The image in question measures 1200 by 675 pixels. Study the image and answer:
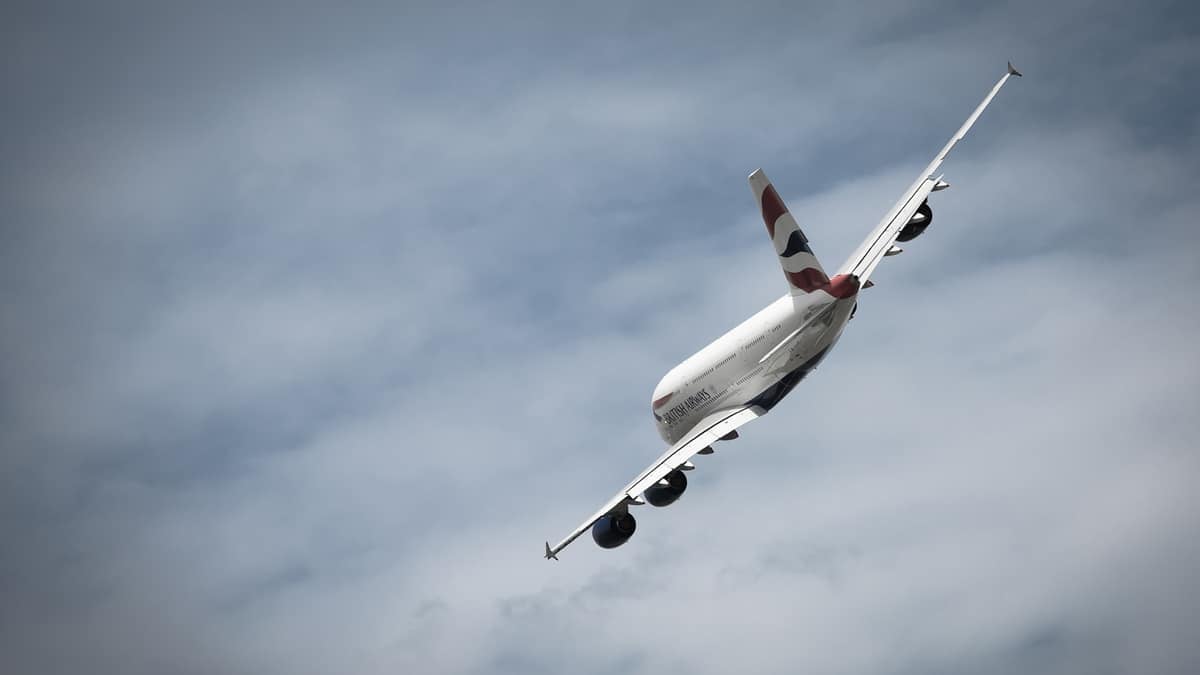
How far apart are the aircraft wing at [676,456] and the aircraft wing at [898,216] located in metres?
8.13

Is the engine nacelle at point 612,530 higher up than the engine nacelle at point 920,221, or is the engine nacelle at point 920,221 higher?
the engine nacelle at point 920,221

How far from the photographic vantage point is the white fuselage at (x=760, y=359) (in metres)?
69.3

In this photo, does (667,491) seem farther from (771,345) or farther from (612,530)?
(771,345)

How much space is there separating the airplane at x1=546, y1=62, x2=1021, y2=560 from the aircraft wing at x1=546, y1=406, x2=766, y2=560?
0.04 metres

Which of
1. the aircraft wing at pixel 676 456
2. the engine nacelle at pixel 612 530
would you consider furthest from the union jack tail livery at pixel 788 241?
the engine nacelle at pixel 612 530

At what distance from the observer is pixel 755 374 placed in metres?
71.4

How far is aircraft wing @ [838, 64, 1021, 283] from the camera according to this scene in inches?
2852

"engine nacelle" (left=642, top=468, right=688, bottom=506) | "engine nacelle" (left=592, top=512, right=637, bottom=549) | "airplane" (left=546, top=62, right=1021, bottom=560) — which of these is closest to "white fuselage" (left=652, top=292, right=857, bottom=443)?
"airplane" (left=546, top=62, right=1021, bottom=560)

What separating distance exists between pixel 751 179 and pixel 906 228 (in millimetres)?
9595

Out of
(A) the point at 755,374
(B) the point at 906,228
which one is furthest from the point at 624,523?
(B) the point at 906,228

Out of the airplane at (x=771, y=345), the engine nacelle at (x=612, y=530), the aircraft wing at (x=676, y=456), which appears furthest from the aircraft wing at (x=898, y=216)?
the engine nacelle at (x=612, y=530)

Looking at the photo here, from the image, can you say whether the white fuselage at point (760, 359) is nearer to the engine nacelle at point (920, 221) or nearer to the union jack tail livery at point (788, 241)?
the union jack tail livery at point (788, 241)

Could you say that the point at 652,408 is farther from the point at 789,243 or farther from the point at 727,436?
the point at 789,243

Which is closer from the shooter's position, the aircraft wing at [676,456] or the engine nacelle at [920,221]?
the aircraft wing at [676,456]
